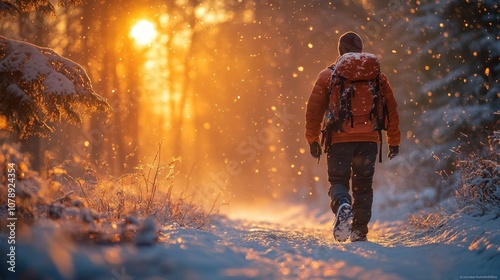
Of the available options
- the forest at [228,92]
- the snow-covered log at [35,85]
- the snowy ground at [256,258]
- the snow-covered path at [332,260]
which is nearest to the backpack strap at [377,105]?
the forest at [228,92]

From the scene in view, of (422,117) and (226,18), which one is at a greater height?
(226,18)

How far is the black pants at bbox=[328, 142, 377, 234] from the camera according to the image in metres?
5.28

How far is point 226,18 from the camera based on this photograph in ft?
81.3

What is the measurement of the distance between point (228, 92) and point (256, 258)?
30052 mm

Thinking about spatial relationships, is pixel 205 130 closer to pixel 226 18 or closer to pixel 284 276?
pixel 226 18

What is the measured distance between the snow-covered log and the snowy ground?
2.46 metres

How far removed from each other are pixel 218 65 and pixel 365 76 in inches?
983

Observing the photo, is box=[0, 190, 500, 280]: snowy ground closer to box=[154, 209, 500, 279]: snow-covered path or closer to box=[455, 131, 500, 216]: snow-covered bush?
box=[154, 209, 500, 279]: snow-covered path

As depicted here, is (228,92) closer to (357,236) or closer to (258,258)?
(357,236)

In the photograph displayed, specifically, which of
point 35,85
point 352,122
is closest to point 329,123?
point 352,122

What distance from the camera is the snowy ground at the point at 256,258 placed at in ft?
7.85

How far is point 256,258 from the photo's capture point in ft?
11.1

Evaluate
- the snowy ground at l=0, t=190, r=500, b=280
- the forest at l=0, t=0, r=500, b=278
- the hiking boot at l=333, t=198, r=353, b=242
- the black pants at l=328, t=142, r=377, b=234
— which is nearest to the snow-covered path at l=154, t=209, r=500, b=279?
the snowy ground at l=0, t=190, r=500, b=280

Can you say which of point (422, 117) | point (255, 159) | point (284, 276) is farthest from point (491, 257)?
point (255, 159)
